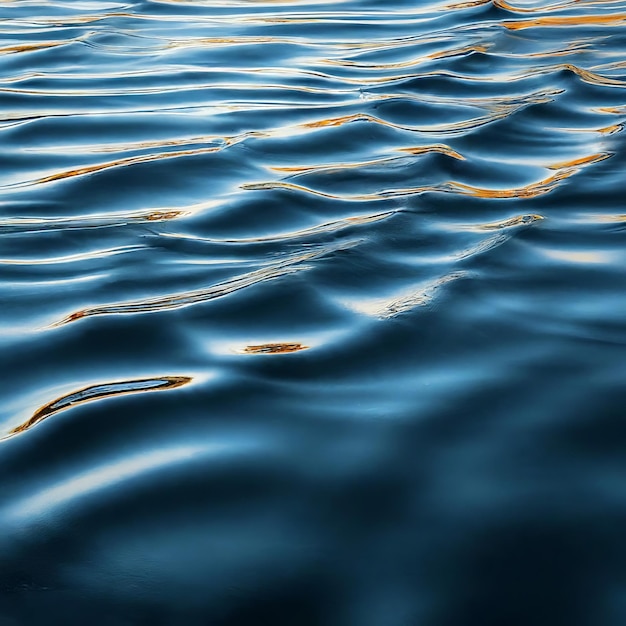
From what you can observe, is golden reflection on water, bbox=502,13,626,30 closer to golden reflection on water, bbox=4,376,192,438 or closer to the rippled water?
the rippled water

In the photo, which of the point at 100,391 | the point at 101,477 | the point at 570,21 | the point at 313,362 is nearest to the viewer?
the point at 101,477

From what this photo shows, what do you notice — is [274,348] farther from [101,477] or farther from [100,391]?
[101,477]

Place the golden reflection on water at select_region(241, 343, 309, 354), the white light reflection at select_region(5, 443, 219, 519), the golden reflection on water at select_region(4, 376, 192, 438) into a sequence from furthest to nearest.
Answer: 1. the golden reflection on water at select_region(241, 343, 309, 354)
2. the golden reflection on water at select_region(4, 376, 192, 438)
3. the white light reflection at select_region(5, 443, 219, 519)

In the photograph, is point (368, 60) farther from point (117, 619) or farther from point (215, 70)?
point (117, 619)

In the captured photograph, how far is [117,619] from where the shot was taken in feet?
4.76

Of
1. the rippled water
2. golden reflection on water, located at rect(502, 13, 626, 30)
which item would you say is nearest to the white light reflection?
the rippled water

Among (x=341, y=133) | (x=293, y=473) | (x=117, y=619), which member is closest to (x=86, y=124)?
(x=341, y=133)

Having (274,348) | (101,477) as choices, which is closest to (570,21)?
(274,348)

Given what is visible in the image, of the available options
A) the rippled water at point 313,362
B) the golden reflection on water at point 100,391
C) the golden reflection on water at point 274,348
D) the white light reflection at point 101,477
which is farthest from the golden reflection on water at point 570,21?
the white light reflection at point 101,477

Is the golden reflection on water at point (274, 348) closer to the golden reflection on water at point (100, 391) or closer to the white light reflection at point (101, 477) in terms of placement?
the golden reflection on water at point (100, 391)

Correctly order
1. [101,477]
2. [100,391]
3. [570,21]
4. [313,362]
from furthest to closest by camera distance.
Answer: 1. [570,21]
2. [313,362]
3. [100,391]
4. [101,477]

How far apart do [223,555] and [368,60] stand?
450 cm

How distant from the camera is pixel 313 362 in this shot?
2.16m

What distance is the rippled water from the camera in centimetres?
154
